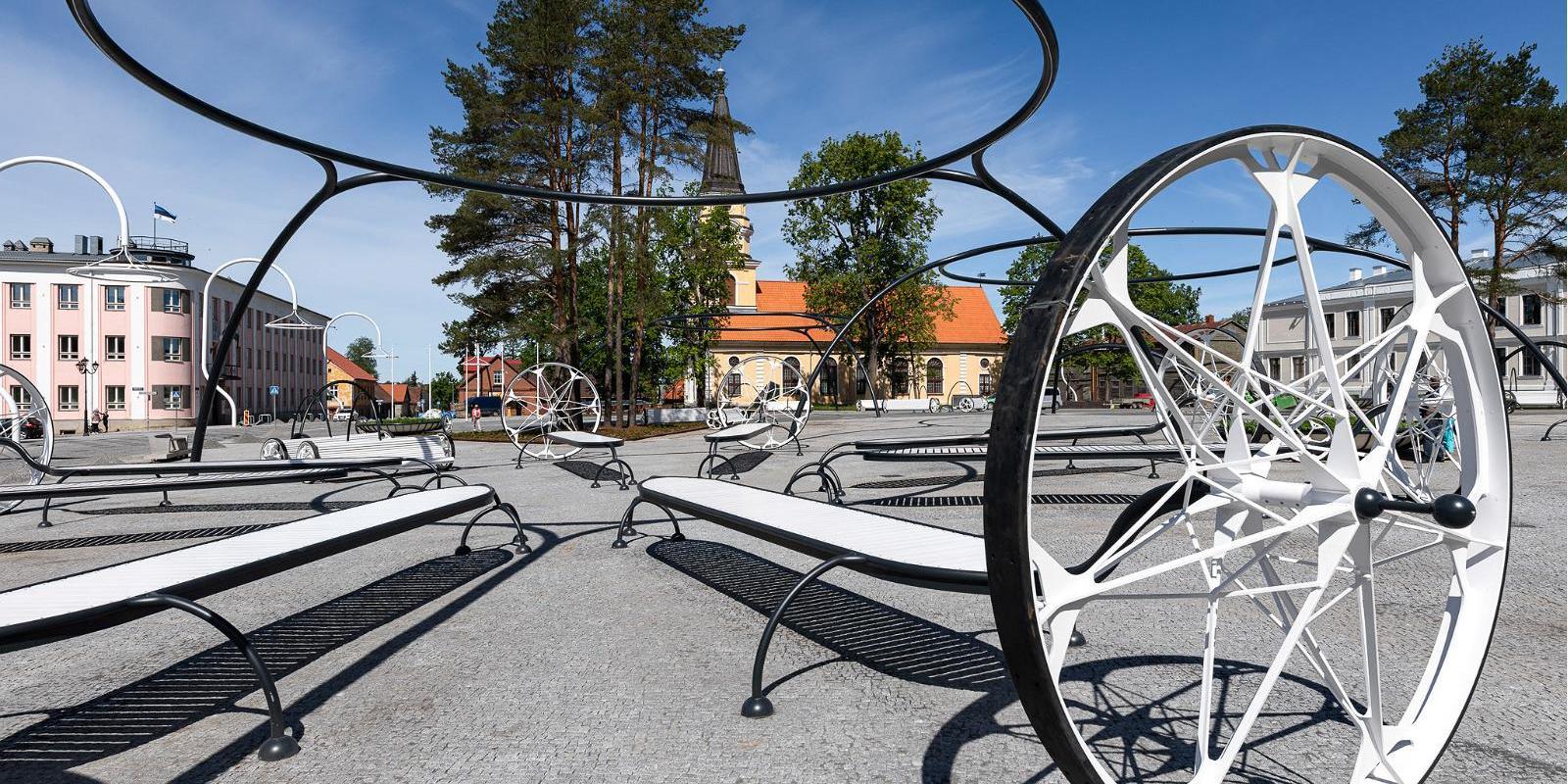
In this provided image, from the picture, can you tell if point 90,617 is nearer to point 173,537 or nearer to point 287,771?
point 287,771

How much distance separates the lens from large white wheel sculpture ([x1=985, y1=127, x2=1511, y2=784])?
1479mm

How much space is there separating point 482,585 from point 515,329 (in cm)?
1831

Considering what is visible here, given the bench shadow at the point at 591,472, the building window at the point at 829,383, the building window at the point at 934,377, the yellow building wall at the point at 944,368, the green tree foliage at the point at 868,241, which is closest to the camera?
the bench shadow at the point at 591,472

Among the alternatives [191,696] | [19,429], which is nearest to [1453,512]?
[191,696]

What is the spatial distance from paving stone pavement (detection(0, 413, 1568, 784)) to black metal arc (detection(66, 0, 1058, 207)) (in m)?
2.27

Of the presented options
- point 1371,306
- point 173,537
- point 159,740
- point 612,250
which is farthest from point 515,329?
point 1371,306

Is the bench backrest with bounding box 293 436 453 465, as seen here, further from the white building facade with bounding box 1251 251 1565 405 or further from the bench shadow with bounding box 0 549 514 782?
the white building facade with bounding box 1251 251 1565 405

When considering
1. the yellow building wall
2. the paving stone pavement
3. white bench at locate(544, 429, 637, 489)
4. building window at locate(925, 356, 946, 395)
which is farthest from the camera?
building window at locate(925, 356, 946, 395)

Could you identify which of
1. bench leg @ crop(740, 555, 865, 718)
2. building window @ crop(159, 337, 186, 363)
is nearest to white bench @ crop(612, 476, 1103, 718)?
bench leg @ crop(740, 555, 865, 718)

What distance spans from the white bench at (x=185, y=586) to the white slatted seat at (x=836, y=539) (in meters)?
1.50

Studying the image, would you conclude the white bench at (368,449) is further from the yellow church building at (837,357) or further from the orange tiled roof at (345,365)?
the orange tiled roof at (345,365)

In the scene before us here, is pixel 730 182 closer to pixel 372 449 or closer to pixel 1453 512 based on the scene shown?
pixel 372 449

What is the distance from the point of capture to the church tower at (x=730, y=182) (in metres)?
22.2

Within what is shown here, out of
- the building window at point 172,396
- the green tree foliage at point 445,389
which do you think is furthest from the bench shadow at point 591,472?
the green tree foliage at point 445,389
